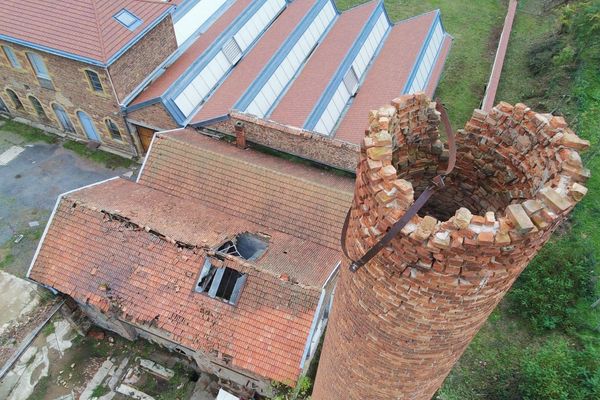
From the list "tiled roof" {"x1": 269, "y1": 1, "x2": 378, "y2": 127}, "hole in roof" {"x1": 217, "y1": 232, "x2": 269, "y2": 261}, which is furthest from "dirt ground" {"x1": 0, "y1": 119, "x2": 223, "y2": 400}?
"tiled roof" {"x1": 269, "y1": 1, "x2": 378, "y2": 127}

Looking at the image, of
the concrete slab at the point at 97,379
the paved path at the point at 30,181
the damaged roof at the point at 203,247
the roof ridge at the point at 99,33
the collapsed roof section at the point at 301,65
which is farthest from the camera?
the collapsed roof section at the point at 301,65

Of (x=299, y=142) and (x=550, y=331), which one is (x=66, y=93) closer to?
(x=299, y=142)

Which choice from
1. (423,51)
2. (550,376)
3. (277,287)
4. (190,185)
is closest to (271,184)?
(190,185)

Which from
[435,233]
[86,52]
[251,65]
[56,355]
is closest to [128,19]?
[86,52]

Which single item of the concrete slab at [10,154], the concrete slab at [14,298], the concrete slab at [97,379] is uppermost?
the concrete slab at [10,154]

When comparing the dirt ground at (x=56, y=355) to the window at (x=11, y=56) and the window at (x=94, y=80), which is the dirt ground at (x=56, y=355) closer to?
the window at (x=94, y=80)

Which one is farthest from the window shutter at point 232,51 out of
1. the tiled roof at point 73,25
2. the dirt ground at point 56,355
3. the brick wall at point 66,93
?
the dirt ground at point 56,355
